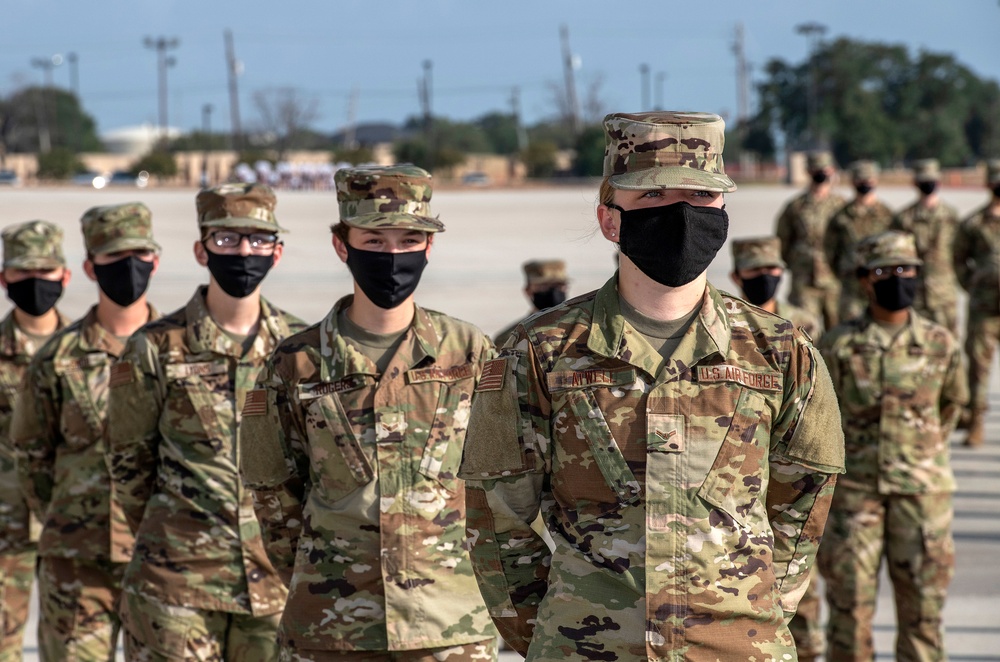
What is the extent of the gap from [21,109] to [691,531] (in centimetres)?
9623

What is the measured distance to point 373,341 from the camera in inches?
188

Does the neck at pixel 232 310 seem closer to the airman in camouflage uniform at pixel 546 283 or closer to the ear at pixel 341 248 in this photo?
the ear at pixel 341 248

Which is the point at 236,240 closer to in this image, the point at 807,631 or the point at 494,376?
the point at 494,376

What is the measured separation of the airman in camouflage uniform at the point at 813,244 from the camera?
50.9 feet

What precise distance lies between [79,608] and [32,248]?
202 cm

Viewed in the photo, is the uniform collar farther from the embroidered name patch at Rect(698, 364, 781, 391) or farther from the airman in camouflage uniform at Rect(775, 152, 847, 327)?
the airman in camouflage uniform at Rect(775, 152, 847, 327)

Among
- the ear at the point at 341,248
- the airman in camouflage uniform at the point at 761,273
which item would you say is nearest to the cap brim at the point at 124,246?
the ear at the point at 341,248

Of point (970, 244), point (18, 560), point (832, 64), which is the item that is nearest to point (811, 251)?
point (970, 244)

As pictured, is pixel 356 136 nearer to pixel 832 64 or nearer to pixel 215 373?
pixel 832 64

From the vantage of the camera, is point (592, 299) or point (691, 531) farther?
point (592, 299)

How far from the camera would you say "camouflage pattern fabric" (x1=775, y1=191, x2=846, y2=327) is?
15523 millimetres

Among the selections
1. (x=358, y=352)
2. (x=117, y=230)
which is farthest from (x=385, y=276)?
(x=117, y=230)

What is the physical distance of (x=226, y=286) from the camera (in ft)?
18.1

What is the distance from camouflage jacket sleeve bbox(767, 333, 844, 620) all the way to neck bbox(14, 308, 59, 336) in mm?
4767
